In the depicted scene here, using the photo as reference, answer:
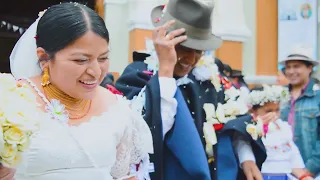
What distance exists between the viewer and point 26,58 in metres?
1.84

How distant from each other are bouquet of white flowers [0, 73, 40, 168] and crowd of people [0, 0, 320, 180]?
0.01 metres

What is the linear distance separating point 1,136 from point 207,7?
59.2 inches

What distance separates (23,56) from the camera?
1860 millimetres

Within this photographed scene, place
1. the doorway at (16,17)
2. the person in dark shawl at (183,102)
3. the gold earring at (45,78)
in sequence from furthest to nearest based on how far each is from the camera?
1. the doorway at (16,17)
2. the person in dark shawl at (183,102)
3. the gold earring at (45,78)

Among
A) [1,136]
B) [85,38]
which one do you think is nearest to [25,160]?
[1,136]

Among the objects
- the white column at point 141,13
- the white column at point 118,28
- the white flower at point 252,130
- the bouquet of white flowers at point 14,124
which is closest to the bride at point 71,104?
the bouquet of white flowers at point 14,124

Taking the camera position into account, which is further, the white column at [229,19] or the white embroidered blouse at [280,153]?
the white column at [229,19]

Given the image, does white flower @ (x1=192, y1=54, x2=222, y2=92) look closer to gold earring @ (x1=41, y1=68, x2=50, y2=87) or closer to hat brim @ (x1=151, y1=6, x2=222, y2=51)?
hat brim @ (x1=151, y1=6, x2=222, y2=51)

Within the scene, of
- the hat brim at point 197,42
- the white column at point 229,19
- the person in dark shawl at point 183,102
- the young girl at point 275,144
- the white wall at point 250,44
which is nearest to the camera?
the person in dark shawl at point 183,102

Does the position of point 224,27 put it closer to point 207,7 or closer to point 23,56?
point 207,7

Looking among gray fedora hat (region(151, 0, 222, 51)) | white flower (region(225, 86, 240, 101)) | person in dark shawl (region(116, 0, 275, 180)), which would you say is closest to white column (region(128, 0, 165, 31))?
person in dark shawl (region(116, 0, 275, 180))

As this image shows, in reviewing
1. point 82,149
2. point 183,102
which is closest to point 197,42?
point 183,102

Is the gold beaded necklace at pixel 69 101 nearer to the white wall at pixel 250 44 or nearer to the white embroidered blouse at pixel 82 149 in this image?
the white embroidered blouse at pixel 82 149

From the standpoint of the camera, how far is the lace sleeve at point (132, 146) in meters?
1.83
